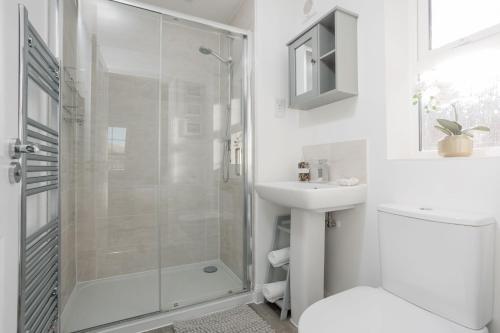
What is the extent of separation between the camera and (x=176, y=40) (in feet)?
6.25

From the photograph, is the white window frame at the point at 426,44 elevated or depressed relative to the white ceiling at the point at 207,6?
depressed

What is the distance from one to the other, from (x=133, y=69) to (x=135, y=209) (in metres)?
1.09

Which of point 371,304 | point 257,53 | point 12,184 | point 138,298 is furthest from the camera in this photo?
point 257,53

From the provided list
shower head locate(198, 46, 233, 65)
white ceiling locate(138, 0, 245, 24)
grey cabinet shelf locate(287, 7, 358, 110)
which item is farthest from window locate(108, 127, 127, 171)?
grey cabinet shelf locate(287, 7, 358, 110)

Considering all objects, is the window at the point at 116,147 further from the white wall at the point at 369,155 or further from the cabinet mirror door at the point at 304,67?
the cabinet mirror door at the point at 304,67

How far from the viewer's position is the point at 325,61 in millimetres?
1667

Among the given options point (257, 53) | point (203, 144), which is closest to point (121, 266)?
point (203, 144)

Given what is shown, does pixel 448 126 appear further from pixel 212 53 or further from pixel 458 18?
pixel 212 53

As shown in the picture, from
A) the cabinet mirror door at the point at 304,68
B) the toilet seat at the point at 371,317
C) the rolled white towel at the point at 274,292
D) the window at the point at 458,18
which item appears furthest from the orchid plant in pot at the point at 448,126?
the rolled white towel at the point at 274,292

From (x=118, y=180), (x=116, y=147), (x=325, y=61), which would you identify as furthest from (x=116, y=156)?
(x=325, y=61)

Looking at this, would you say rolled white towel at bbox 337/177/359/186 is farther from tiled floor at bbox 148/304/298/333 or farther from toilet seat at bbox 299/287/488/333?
tiled floor at bbox 148/304/298/333

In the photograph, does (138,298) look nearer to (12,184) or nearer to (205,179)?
(205,179)

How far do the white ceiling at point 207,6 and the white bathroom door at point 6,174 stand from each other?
5.22ft

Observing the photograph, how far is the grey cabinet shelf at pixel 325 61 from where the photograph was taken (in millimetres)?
1526
